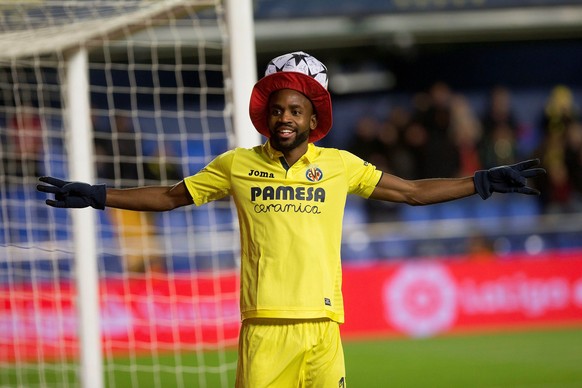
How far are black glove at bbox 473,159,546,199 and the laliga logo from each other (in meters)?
9.06

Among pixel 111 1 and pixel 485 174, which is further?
pixel 111 1

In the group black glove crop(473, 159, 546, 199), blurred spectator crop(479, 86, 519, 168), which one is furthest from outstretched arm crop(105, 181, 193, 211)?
blurred spectator crop(479, 86, 519, 168)

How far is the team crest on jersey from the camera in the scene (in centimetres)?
479

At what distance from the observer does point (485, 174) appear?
16.0 feet

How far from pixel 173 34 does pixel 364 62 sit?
14.6ft

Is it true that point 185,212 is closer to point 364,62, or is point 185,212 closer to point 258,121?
point 364,62

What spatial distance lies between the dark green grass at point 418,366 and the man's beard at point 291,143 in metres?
4.59

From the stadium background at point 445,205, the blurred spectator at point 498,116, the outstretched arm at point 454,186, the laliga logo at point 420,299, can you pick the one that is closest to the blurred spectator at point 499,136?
the blurred spectator at point 498,116

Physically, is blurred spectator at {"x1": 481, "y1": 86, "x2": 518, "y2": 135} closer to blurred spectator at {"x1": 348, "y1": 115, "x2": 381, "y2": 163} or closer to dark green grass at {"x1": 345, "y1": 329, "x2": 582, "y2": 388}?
blurred spectator at {"x1": 348, "y1": 115, "x2": 381, "y2": 163}

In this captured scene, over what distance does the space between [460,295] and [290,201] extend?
31.7ft

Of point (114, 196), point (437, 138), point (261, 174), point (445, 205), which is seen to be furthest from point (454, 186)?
point (437, 138)

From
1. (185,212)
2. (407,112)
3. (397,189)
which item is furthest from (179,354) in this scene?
(397,189)

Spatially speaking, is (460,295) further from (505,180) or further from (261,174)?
(261,174)

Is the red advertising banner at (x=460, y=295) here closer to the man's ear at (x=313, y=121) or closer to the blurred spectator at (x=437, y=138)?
the blurred spectator at (x=437, y=138)
